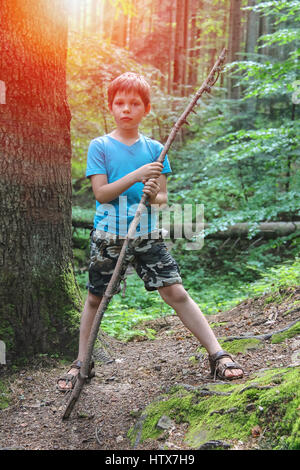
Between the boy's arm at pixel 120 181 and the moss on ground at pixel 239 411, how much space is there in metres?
1.34

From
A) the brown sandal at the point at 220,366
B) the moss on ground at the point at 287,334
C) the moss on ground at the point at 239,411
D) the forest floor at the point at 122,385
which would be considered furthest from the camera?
the moss on ground at the point at 287,334

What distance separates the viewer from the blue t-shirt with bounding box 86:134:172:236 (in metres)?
2.61

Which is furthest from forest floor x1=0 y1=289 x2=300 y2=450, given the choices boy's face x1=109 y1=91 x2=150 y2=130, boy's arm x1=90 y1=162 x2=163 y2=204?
boy's face x1=109 y1=91 x2=150 y2=130

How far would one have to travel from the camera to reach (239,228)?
9672 mm

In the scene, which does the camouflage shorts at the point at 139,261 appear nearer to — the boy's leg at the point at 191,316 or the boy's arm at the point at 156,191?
the boy's leg at the point at 191,316

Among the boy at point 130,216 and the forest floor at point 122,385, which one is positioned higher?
the boy at point 130,216

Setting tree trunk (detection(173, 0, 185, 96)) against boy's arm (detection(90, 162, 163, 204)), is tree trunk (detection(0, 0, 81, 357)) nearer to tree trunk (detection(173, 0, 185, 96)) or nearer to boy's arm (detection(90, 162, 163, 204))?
boy's arm (detection(90, 162, 163, 204))

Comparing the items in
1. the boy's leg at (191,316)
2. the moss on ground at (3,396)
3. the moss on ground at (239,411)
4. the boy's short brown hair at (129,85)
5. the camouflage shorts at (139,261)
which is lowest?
the moss on ground at (3,396)

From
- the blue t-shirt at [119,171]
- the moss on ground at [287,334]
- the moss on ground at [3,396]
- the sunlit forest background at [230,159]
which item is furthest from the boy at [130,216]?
the sunlit forest background at [230,159]

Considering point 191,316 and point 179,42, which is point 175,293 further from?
point 179,42

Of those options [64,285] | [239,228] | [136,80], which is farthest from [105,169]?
[239,228]

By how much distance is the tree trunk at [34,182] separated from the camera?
304 centimetres
